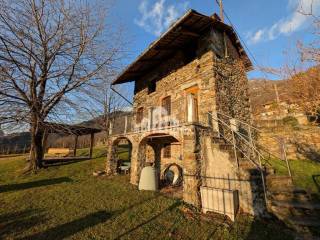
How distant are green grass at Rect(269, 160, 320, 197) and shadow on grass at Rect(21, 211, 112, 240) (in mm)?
6485

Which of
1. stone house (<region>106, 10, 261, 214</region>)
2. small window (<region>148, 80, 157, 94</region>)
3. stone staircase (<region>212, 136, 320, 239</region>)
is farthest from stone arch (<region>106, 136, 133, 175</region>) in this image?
stone staircase (<region>212, 136, 320, 239</region>)

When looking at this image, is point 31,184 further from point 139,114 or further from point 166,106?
point 166,106

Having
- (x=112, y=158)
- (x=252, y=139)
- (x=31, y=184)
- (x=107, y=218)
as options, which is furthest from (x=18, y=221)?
(x=252, y=139)

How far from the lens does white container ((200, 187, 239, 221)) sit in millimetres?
4770

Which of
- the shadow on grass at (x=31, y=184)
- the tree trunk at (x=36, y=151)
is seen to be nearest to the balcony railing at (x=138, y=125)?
the shadow on grass at (x=31, y=184)

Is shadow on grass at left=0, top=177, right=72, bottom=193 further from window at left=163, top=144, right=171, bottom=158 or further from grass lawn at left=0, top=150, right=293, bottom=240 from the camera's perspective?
window at left=163, top=144, right=171, bottom=158

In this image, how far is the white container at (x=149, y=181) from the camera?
24.8 feet

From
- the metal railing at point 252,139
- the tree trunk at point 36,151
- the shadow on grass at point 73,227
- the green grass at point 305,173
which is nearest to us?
the shadow on grass at point 73,227

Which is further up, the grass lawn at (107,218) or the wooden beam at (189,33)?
the wooden beam at (189,33)

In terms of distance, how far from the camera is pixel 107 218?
4.70 meters

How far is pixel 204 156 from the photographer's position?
19.6ft

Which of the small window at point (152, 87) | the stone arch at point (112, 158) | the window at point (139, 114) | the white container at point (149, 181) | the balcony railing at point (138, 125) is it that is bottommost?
the white container at point (149, 181)

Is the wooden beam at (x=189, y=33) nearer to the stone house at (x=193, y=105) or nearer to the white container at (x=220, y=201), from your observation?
the stone house at (x=193, y=105)

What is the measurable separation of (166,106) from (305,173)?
723cm
